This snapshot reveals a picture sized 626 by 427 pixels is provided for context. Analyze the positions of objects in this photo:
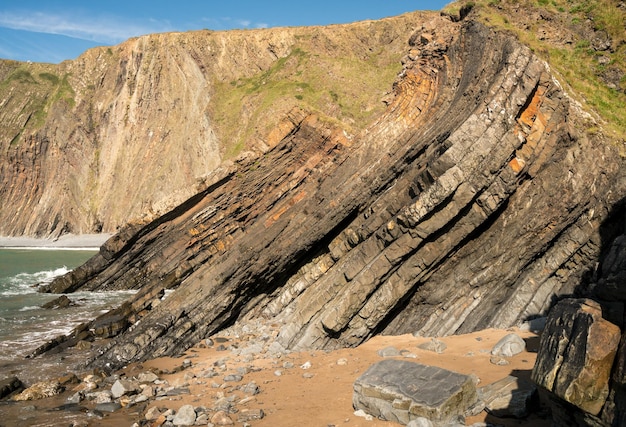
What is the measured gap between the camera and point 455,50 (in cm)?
1752

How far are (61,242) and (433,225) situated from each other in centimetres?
6770

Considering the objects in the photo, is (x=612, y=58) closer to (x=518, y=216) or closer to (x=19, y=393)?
(x=518, y=216)

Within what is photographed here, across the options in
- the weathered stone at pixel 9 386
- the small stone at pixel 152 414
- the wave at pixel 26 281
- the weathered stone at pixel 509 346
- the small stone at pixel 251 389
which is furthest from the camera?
the wave at pixel 26 281

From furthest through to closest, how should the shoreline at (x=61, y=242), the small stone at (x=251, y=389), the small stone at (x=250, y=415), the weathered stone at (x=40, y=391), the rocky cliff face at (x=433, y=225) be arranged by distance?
the shoreline at (x=61, y=242) → the rocky cliff face at (x=433, y=225) → the weathered stone at (x=40, y=391) → the small stone at (x=251, y=389) → the small stone at (x=250, y=415)

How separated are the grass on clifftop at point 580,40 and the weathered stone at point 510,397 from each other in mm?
8508

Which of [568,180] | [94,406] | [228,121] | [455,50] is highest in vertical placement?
[228,121]

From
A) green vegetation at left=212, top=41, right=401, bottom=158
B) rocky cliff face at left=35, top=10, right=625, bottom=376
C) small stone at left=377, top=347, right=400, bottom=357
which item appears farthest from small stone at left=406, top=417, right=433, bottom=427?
green vegetation at left=212, top=41, right=401, bottom=158

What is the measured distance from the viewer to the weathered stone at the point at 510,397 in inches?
273

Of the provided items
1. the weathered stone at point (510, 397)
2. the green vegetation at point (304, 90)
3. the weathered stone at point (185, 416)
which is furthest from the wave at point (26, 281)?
the weathered stone at point (510, 397)

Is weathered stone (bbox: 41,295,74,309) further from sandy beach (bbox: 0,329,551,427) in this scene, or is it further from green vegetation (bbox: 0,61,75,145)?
green vegetation (bbox: 0,61,75,145)

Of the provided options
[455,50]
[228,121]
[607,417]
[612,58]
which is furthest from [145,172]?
[607,417]

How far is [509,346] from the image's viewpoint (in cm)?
945

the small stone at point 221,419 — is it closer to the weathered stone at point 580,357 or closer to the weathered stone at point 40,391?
the weathered stone at point 40,391

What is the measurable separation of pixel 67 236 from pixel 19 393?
66.1 m
